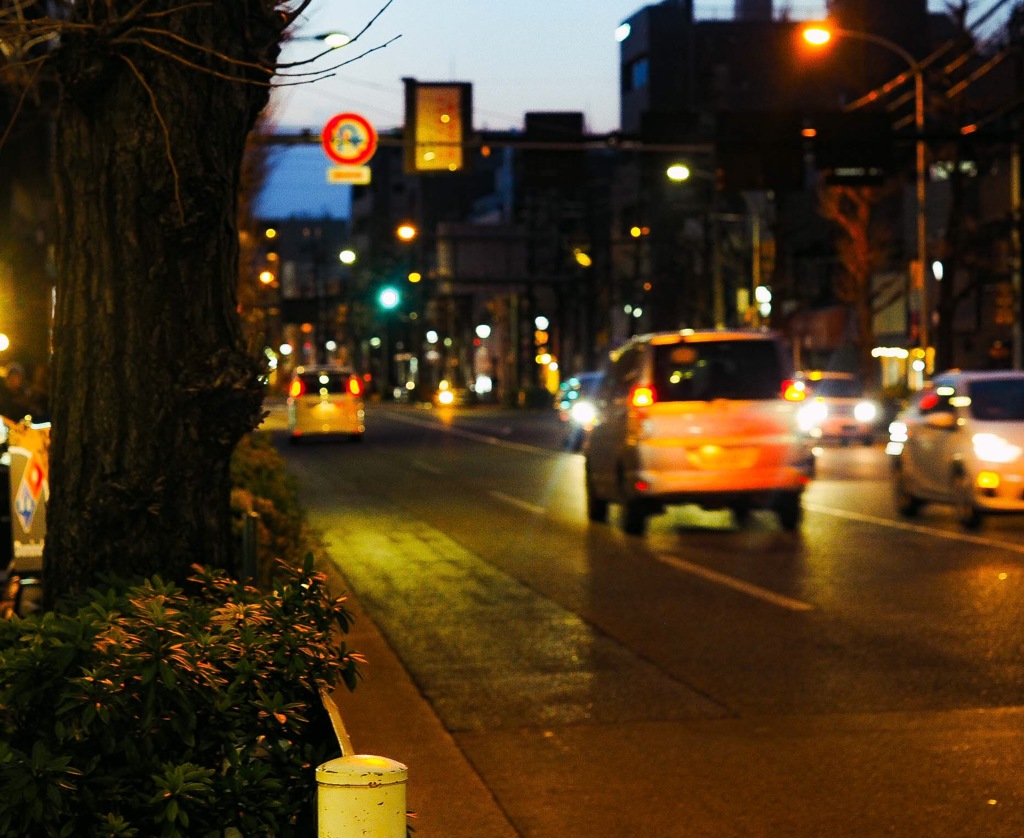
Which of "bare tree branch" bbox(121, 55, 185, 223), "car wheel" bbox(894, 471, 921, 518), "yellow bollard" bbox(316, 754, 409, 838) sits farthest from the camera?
"car wheel" bbox(894, 471, 921, 518)

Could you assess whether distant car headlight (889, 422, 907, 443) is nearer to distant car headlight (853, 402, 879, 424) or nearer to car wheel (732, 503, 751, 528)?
car wheel (732, 503, 751, 528)

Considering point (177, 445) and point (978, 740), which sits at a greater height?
point (177, 445)

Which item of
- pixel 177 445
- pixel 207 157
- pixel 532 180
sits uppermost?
pixel 532 180

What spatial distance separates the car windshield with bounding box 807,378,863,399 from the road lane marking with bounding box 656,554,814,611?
24.1m

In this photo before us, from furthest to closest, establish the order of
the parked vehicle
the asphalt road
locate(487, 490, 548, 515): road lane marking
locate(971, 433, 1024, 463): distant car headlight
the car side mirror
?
1. locate(487, 490, 548, 515): road lane marking
2. the car side mirror
3. the parked vehicle
4. locate(971, 433, 1024, 463): distant car headlight
5. the asphalt road

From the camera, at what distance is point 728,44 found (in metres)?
97.9

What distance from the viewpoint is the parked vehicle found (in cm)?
1808

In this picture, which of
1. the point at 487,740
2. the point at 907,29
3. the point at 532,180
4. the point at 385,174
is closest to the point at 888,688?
the point at 487,740

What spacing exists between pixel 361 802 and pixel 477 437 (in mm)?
39719

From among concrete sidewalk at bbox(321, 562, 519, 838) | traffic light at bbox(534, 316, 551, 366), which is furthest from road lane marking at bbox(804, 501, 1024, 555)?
traffic light at bbox(534, 316, 551, 366)

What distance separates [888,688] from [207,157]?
4.91m

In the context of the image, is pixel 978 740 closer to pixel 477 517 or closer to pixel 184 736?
pixel 184 736

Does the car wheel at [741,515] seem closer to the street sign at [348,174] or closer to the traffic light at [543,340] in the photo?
the street sign at [348,174]

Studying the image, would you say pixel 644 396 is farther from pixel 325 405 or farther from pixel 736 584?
pixel 325 405
